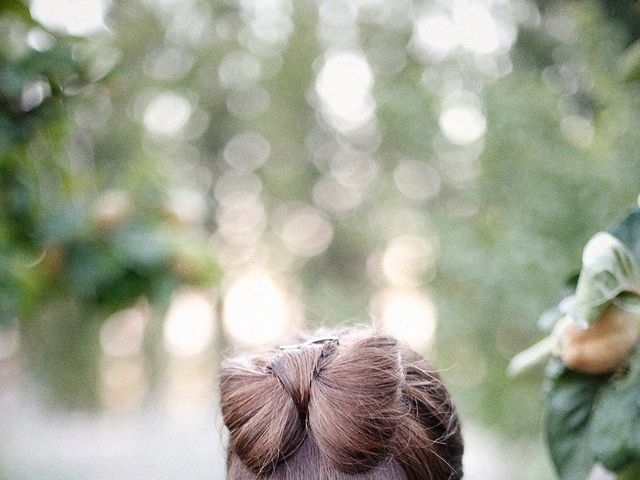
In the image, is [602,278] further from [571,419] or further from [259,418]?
[259,418]

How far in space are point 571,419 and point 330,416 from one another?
0.28 meters

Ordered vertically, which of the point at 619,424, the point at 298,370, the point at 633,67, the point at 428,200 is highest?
the point at 428,200

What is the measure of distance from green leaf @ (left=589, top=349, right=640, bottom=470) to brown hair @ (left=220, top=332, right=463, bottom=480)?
226mm

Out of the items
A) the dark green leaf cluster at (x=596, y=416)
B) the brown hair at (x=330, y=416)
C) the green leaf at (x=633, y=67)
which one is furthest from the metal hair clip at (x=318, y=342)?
the green leaf at (x=633, y=67)

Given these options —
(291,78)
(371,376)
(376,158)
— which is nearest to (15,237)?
(371,376)

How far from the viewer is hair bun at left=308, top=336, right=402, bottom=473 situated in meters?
0.90

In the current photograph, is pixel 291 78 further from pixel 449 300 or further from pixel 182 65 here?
pixel 449 300

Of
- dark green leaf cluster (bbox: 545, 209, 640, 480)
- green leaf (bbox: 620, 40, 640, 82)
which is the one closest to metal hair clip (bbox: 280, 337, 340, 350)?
dark green leaf cluster (bbox: 545, 209, 640, 480)

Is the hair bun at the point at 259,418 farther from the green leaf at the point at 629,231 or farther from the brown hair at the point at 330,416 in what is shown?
the green leaf at the point at 629,231

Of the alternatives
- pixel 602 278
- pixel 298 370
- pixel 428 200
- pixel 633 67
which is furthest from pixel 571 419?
pixel 428 200

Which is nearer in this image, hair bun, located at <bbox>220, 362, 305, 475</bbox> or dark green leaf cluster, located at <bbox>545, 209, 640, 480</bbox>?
dark green leaf cluster, located at <bbox>545, 209, 640, 480</bbox>

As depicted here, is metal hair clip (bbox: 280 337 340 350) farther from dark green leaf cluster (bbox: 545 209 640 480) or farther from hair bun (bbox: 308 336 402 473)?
dark green leaf cluster (bbox: 545 209 640 480)

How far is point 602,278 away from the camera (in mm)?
770

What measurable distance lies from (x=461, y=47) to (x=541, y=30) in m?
1.06
